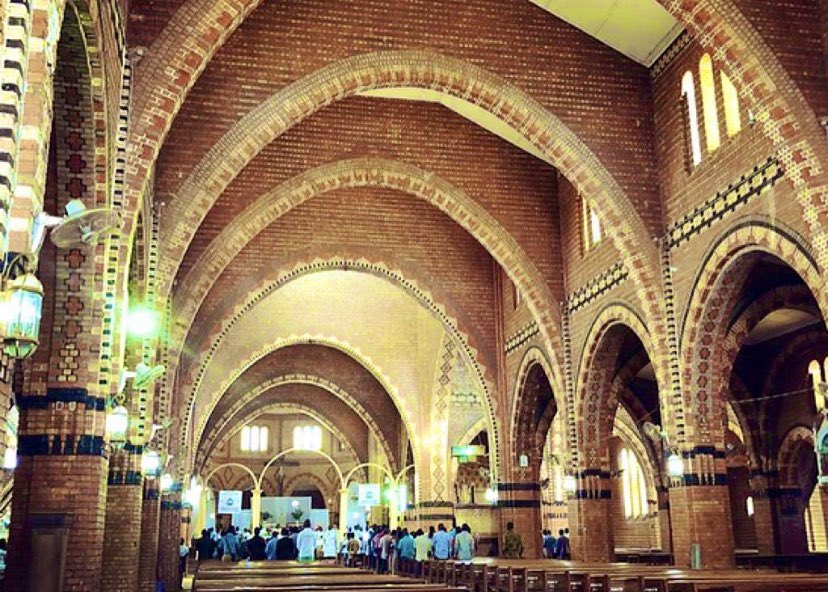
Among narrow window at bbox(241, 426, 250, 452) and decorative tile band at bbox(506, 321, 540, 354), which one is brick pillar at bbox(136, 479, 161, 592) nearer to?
decorative tile band at bbox(506, 321, 540, 354)

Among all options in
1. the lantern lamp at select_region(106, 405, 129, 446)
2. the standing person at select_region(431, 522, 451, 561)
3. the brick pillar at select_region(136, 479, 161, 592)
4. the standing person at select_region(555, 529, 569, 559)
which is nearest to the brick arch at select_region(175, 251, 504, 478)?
the standing person at select_region(555, 529, 569, 559)

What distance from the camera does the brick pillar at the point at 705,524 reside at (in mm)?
15930

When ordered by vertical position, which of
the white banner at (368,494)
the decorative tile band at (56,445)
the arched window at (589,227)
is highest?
the arched window at (589,227)

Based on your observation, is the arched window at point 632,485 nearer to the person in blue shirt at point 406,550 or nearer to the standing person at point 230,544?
the person in blue shirt at point 406,550

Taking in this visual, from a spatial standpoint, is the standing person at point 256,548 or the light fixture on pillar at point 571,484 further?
the standing person at point 256,548

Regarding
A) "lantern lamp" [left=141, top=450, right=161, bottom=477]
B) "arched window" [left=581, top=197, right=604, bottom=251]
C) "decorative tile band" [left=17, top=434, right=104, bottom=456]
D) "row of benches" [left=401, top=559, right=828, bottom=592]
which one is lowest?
"row of benches" [left=401, top=559, right=828, bottom=592]

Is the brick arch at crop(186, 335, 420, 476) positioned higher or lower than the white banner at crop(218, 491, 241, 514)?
higher

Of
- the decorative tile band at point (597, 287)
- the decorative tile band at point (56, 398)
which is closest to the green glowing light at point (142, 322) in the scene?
the decorative tile band at point (56, 398)

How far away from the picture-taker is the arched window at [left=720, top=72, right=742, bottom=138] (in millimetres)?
15188

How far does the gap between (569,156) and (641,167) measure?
1.48 meters

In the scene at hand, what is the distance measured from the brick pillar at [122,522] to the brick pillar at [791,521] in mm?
16184

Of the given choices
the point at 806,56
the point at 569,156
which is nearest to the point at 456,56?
the point at 569,156

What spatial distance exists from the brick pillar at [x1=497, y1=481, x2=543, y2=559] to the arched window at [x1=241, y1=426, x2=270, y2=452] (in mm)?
25075

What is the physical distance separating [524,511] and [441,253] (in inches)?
285
